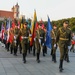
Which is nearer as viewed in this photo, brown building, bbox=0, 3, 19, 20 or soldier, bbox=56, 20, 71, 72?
soldier, bbox=56, 20, 71, 72

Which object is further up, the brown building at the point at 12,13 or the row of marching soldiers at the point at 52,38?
the brown building at the point at 12,13

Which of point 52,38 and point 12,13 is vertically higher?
point 12,13

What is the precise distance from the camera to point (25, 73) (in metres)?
9.29

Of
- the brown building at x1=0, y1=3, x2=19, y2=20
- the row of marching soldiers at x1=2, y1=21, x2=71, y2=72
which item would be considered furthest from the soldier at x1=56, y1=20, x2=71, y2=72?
the brown building at x1=0, y1=3, x2=19, y2=20

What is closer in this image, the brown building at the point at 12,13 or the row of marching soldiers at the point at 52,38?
the row of marching soldiers at the point at 52,38

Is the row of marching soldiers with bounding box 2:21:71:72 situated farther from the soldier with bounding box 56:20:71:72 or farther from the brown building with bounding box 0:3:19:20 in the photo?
the brown building with bounding box 0:3:19:20

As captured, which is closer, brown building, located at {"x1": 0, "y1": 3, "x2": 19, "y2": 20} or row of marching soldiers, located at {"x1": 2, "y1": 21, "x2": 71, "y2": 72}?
row of marching soldiers, located at {"x1": 2, "y1": 21, "x2": 71, "y2": 72}

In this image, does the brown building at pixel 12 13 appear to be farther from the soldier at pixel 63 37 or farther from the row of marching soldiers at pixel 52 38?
the soldier at pixel 63 37

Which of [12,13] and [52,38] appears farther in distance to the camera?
[12,13]

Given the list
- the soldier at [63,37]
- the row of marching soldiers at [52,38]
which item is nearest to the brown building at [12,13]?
the row of marching soldiers at [52,38]

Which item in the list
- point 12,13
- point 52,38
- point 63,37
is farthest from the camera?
point 12,13

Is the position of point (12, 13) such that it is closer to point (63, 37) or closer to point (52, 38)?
point (52, 38)

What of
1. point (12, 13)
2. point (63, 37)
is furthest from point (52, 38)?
point (12, 13)

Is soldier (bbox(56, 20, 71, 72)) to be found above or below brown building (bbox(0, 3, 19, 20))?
below
